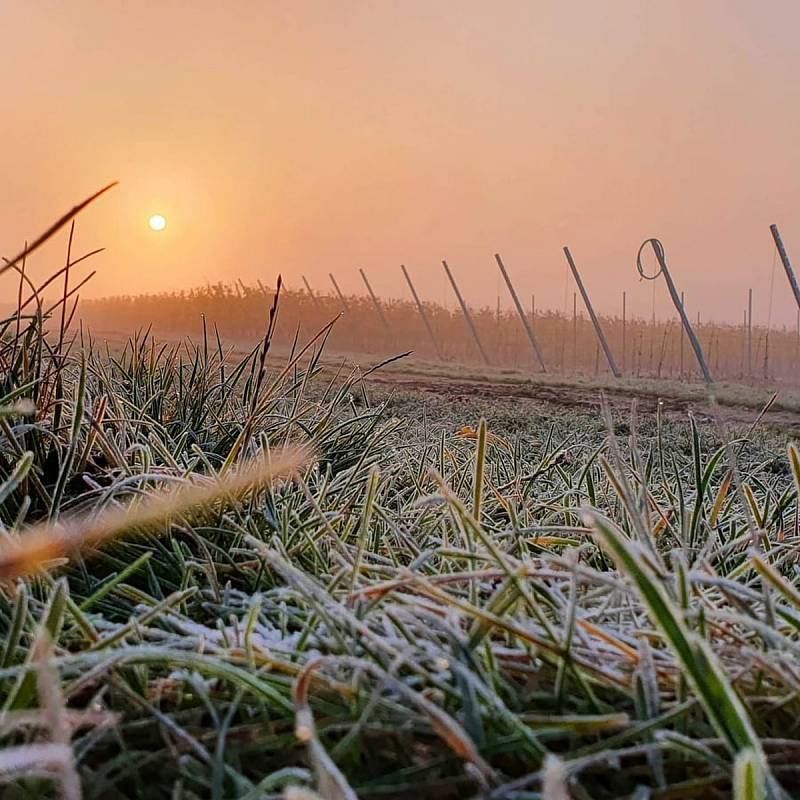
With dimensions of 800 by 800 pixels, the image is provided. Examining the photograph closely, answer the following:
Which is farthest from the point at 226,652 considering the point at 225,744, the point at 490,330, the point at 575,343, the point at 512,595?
the point at 490,330

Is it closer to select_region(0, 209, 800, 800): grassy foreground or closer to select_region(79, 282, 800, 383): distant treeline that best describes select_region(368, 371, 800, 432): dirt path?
select_region(0, 209, 800, 800): grassy foreground

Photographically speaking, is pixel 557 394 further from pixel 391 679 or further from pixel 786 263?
pixel 391 679

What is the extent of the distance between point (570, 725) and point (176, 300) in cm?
1599

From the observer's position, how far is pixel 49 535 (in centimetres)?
53

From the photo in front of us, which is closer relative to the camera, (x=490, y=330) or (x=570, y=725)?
(x=570, y=725)

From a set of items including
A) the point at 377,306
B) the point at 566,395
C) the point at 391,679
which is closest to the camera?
the point at 391,679

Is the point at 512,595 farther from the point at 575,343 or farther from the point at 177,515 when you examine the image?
the point at 575,343

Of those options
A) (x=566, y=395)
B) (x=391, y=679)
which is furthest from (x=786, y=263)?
(x=391, y=679)

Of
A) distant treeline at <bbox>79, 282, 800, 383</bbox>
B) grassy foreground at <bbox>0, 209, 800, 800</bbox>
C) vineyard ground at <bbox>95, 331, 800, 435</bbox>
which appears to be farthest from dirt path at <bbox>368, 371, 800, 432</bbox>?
distant treeline at <bbox>79, 282, 800, 383</bbox>

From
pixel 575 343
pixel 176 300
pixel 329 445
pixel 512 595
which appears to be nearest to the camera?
pixel 512 595

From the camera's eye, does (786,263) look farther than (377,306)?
No

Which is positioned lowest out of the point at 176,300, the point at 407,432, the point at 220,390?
the point at 407,432

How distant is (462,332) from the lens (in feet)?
49.4

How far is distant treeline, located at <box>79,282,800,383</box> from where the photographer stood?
1371cm
